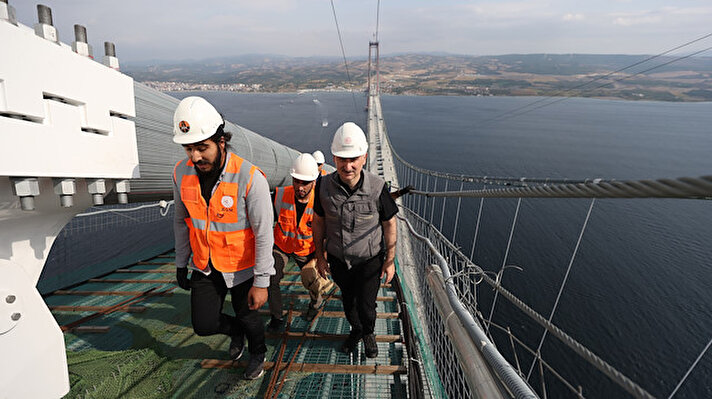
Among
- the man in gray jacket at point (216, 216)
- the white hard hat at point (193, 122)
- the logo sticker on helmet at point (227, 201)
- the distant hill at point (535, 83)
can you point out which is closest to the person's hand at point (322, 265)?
the man in gray jacket at point (216, 216)

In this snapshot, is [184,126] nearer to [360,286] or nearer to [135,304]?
[360,286]

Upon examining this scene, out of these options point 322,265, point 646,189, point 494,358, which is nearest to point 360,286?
point 322,265

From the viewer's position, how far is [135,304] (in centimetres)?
338

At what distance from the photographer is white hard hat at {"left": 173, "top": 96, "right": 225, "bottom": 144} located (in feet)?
5.79

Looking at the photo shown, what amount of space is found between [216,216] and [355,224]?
0.82m

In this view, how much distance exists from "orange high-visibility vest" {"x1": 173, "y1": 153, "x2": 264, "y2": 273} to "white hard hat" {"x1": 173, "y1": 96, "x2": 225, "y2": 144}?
0.63ft

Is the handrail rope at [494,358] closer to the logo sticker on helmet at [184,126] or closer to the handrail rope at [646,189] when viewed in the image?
the handrail rope at [646,189]

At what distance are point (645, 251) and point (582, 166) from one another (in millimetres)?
13136

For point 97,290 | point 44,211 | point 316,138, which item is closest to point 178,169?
point 44,211

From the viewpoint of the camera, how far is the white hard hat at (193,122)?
176cm

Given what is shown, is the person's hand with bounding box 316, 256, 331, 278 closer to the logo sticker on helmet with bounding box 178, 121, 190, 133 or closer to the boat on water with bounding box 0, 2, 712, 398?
the boat on water with bounding box 0, 2, 712, 398

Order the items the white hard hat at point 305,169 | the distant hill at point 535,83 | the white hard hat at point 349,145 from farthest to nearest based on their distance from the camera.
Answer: the distant hill at point 535,83, the white hard hat at point 305,169, the white hard hat at point 349,145

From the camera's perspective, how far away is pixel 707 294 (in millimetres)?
14461

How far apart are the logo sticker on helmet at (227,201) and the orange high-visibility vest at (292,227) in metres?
0.97
